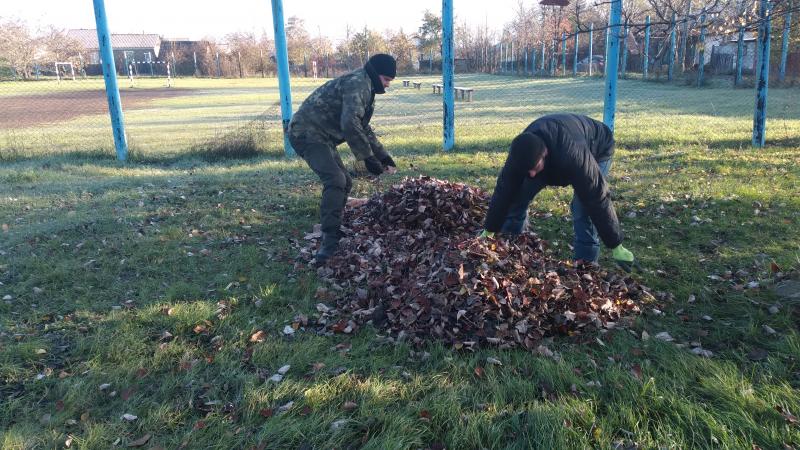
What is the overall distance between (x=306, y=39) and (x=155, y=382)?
34477mm

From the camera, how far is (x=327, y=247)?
5.25 m

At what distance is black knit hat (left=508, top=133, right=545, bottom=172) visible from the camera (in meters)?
3.86

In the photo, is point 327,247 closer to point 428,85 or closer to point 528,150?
point 528,150

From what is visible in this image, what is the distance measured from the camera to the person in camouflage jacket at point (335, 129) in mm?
5188

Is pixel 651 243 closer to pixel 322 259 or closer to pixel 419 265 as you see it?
pixel 419 265

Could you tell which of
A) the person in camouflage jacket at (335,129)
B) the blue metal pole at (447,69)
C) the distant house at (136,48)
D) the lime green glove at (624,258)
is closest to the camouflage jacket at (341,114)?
the person in camouflage jacket at (335,129)

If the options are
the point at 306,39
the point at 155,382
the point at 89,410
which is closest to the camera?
the point at 89,410

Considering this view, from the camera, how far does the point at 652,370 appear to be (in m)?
3.23

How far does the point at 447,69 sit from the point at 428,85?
23089 mm

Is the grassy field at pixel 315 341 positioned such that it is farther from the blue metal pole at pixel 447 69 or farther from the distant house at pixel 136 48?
the distant house at pixel 136 48

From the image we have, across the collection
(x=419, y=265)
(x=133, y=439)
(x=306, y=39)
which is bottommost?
(x=133, y=439)

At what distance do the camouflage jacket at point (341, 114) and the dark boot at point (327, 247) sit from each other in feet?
2.58

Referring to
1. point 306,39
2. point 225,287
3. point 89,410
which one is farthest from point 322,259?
point 306,39

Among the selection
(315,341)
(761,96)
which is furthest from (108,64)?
(761,96)
